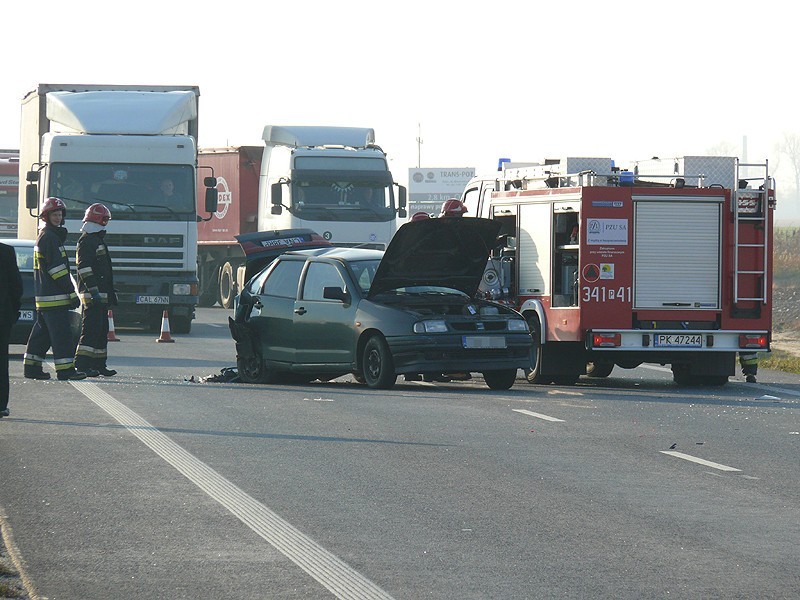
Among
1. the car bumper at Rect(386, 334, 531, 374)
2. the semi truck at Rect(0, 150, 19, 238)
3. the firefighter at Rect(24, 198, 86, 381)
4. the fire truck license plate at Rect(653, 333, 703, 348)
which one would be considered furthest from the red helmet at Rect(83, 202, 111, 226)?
the semi truck at Rect(0, 150, 19, 238)

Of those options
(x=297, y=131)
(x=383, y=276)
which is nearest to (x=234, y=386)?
(x=383, y=276)

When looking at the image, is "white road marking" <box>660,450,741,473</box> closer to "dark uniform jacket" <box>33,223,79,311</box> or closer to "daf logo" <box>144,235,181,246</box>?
"dark uniform jacket" <box>33,223,79,311</box>

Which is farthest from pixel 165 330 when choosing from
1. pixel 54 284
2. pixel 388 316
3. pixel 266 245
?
pixel 388 316

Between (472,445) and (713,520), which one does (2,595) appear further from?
(472,445)

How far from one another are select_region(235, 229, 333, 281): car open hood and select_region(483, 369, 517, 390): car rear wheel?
5119 mm

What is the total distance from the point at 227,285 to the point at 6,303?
26.6 m

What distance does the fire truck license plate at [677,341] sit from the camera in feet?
57.4

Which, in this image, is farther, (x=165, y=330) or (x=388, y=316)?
(x=165, y=330)

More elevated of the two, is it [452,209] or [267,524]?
[452,209]

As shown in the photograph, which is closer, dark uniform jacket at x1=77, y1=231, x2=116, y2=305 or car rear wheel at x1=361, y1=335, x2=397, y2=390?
car rear wheel at x1=361, y1=335, x2=397, y2=390

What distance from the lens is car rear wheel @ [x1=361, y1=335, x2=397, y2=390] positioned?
16125 mm

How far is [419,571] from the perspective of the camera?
6.88 meters

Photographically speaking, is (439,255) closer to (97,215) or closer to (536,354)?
(536,354)

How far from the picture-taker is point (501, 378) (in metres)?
16.9
